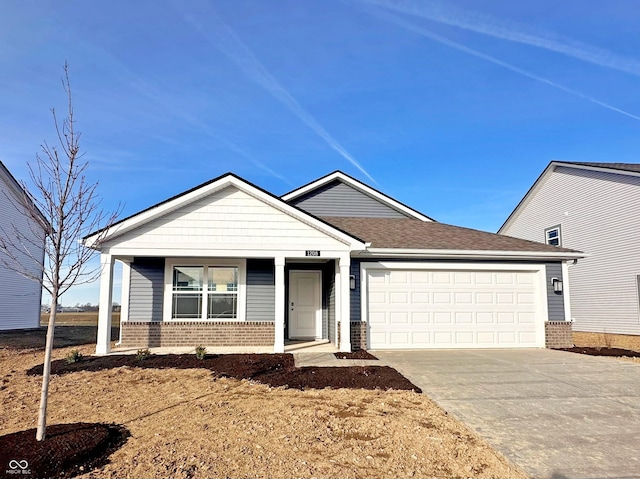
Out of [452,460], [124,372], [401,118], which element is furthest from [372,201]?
[452,460]

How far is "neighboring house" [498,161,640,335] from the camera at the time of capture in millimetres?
16875

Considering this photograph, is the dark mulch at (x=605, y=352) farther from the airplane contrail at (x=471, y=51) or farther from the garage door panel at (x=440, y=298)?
the airplane contrail at (x=471, y=51)

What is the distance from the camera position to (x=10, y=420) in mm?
5465

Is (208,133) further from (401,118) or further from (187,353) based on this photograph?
(187,353)

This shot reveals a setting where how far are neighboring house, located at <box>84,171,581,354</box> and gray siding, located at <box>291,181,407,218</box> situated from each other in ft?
14.1

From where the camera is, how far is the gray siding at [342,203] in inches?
666

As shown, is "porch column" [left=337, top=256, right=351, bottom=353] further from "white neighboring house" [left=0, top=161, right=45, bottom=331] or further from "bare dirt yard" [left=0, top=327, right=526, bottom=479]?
"white neighboring house" [left=0, top=161, right=45, bottom=331]

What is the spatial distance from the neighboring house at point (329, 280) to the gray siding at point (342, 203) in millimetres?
4310

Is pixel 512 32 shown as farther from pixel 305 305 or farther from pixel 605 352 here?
pixel 305 305

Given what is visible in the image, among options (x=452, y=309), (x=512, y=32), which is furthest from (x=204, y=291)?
(x=512, y=32)

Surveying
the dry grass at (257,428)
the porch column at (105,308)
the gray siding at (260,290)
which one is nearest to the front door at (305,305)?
the gray siding at (260,290)

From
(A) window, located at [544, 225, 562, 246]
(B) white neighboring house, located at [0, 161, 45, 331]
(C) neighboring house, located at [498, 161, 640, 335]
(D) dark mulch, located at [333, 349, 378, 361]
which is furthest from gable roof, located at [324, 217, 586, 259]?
(B) white neighboring house, located at [0, 161, 45, 331]

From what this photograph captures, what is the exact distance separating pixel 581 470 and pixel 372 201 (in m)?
14.0

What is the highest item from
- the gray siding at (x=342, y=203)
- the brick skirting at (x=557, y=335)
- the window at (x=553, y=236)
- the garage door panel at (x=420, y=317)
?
the gray siding at (x=342, y=203)
